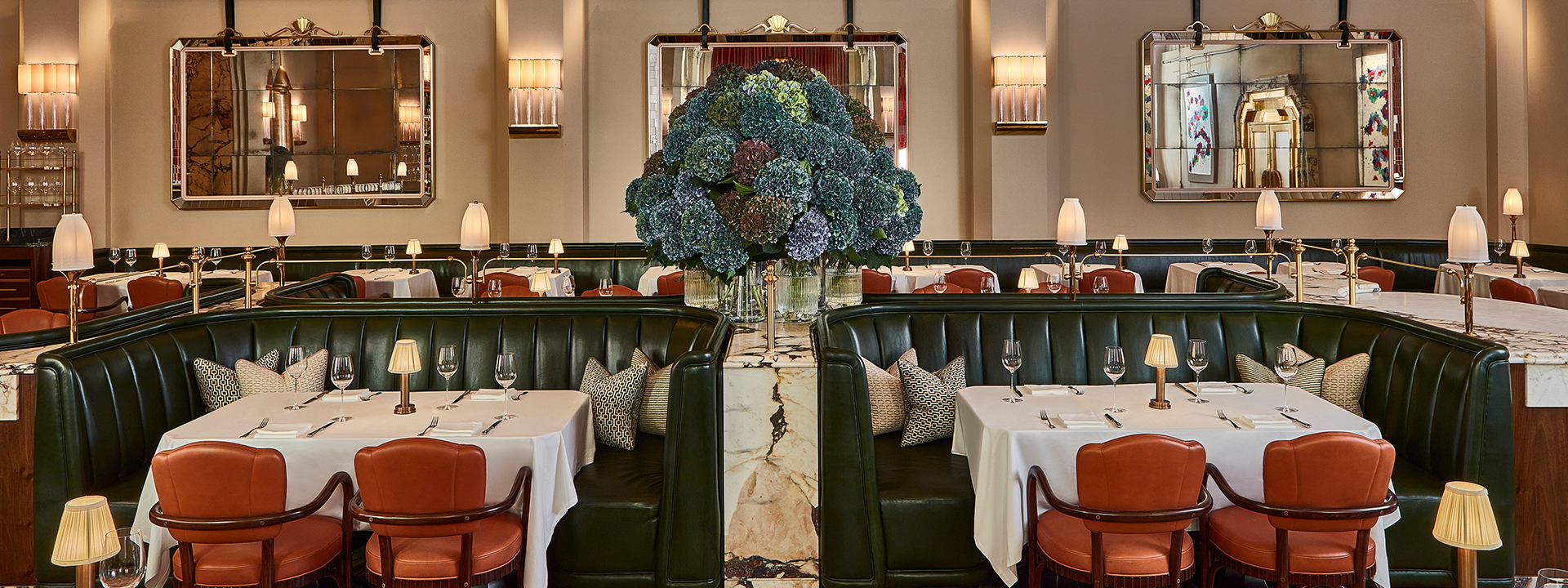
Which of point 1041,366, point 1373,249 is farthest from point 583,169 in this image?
point 1373,249

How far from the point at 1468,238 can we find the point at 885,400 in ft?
7.20

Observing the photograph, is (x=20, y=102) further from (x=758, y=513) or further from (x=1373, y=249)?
(x=1373, y=249)

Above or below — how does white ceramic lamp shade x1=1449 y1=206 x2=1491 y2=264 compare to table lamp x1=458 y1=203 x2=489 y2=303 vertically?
below

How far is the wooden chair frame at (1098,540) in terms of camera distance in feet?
7.82

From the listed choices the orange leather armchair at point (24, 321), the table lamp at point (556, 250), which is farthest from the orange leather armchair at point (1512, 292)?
the orange leather armchair at point (24, 321)

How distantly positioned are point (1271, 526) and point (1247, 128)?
7.40 metres

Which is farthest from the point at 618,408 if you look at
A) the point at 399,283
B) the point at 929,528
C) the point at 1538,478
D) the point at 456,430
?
the point at 399,283

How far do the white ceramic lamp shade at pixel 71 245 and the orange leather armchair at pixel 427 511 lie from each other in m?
1.73

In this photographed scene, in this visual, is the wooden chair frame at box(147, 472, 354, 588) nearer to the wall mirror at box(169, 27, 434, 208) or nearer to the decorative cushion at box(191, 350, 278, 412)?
the decorative cushion at box(191, 350, 278, 412)

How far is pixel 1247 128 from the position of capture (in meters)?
9.03

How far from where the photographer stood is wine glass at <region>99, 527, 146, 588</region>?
1.55m

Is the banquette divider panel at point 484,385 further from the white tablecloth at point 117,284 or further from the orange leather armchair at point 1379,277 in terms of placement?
the orange leather armchair at point 1379,277

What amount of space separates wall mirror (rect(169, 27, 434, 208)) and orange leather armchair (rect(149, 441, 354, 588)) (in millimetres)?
7262

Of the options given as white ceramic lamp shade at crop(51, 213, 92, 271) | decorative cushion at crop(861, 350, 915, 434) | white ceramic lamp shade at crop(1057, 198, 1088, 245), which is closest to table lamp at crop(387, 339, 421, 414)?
white ceramic lamp shade at crop(51, 213, 92, 271)
